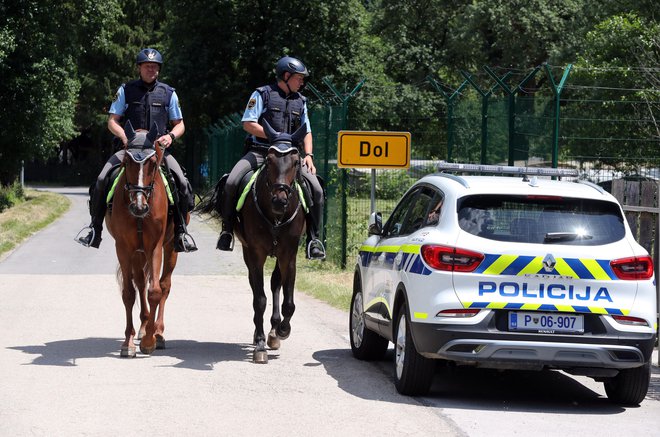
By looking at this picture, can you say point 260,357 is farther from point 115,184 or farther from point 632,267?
point 632,267

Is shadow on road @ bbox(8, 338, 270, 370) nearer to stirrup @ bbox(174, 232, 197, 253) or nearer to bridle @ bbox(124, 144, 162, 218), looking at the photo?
stirrup @ bbox(174, 232, 197, 253)

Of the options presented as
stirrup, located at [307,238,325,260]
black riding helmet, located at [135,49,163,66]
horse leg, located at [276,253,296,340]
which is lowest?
horse leg, located at [276,253,296,340]

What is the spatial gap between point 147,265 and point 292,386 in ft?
8.47

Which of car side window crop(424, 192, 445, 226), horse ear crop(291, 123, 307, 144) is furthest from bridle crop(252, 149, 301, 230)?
car side window crop(424, 192, 445, 226)

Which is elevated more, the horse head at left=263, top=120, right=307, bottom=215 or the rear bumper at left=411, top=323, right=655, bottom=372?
the horse head at left=263, top=120, right=307, bottom=215

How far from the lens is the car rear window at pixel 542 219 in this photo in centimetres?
883

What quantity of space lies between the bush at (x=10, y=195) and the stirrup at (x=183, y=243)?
26.8 metres

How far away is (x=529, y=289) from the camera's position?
8.62 metres

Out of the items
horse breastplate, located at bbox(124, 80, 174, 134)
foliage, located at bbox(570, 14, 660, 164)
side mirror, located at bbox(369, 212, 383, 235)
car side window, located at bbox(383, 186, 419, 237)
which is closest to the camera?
car side window, located at bbox(383, 186, 419, 237)

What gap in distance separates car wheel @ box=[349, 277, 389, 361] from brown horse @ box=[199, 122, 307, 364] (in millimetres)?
604

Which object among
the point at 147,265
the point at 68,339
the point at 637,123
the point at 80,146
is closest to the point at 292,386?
the point at 147,265

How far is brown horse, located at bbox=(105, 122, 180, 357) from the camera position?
1087cm

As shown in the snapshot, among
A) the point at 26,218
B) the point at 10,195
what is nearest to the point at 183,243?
the point at 26,218

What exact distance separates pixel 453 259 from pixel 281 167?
8.45ft
